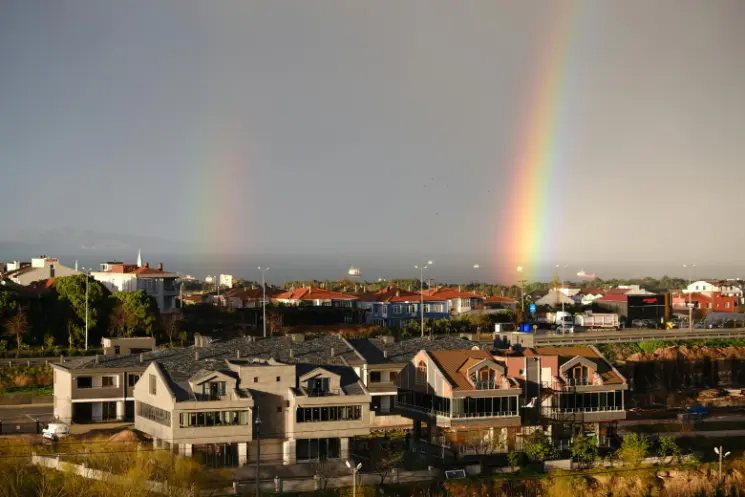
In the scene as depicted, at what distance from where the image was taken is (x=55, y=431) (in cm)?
4566

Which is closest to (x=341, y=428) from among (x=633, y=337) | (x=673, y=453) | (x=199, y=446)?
(x=199, y=446)

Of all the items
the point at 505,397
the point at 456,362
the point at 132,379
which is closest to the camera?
the point at 505,397

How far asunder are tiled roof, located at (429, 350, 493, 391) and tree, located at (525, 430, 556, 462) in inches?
136

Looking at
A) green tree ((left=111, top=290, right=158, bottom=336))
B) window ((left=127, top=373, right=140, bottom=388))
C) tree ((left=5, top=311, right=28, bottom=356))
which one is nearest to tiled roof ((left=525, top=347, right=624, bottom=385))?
window ((left=127, top=373, right=140, bottom=388))

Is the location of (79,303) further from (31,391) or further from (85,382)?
(85,382)

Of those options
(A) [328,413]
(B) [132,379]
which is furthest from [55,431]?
(A) [328,413]

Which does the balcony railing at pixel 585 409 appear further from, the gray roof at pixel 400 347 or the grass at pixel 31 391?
the grass at pixel 31 391

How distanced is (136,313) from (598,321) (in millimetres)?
38984

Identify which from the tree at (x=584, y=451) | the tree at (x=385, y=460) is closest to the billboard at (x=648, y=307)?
the tree at (x=584, y=451)

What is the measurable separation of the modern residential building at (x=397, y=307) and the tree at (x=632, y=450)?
1670 inches

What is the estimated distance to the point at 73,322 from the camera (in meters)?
70.1

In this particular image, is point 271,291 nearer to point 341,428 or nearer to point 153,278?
point 153,278

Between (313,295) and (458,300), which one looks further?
(313,295)

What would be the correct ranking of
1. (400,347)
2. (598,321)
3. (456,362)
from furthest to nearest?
1. (598,321)
2. (400,347)
3. (456,362)
